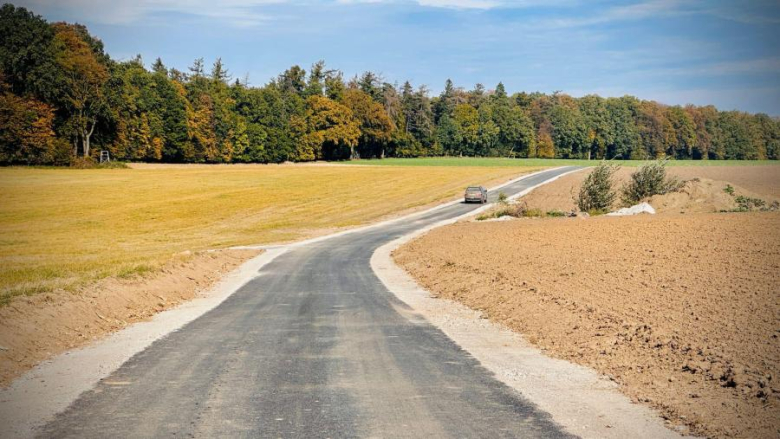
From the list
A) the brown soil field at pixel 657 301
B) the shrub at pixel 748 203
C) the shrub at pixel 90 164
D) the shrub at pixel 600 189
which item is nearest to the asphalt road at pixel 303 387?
the brown soil field at pixel 657 301

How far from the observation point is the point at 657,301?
13.2 meters

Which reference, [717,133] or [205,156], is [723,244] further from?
[717,133]

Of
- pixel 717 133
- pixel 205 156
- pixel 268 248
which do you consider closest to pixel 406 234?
pixel 268 248

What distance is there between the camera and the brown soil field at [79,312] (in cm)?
1053

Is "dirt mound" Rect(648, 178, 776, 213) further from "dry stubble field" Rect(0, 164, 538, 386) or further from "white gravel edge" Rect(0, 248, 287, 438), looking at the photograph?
"white gravel edge" Rect(0, 248, 287, 438)

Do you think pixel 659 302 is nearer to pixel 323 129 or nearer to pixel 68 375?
pixel 68 375

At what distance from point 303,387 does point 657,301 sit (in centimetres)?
841

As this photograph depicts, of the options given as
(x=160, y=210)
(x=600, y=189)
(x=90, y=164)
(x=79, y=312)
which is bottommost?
(x=160, y=210)

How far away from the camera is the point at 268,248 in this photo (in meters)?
36.6

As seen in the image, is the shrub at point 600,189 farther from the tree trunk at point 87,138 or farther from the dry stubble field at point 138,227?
the tree trunk at point 87,138

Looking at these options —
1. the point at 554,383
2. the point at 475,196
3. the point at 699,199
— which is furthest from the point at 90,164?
the point at 554,383

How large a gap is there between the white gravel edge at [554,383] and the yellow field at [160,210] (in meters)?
10.1

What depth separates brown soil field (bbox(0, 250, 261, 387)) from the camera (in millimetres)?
10531

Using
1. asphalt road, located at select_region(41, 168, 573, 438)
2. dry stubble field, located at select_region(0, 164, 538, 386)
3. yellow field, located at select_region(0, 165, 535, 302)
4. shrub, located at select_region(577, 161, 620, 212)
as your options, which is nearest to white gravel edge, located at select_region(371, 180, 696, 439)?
asphalt road, located at select_region(41, 168, 573, 438)
